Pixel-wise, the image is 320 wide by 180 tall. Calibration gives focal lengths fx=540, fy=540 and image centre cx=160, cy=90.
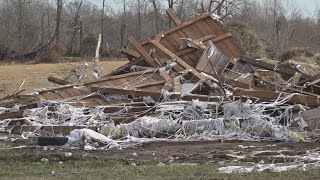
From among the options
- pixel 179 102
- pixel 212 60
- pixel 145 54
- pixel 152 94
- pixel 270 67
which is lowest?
pixel 179 102

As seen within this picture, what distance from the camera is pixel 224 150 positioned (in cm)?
1092

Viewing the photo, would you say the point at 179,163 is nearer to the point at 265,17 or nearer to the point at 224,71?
the point at 224,71

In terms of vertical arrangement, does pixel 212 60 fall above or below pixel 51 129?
above

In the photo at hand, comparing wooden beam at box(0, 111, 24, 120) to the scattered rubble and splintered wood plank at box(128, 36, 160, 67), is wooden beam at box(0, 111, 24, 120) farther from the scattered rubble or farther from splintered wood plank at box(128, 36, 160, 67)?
splintered wood plank at box(128, 36, 160, 67)

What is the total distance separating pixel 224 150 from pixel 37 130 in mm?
5232

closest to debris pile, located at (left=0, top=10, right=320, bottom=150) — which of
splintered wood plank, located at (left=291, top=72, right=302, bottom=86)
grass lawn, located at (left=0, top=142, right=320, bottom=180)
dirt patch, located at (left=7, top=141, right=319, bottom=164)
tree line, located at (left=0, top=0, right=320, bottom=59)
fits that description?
splintered wood plank, located at (left=291, top=72, right=302, bottom=86)

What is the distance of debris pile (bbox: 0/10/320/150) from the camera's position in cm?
1260

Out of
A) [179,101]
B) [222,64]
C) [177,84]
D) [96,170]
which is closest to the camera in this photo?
[96,170]

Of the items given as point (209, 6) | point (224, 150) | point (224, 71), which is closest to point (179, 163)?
point (224, 150)

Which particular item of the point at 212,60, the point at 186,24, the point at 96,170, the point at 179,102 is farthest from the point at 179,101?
the point at 96,170

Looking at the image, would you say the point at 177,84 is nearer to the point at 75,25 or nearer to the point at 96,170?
the point at 96,170

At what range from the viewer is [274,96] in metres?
13.8

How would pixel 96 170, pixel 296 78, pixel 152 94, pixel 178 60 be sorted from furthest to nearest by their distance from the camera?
1. pixel 178 60
2. pixel 296 78
3. pixel 152 94
4. pixel 96 170

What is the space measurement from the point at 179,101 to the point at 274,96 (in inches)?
96.3
